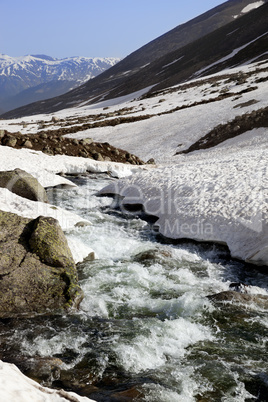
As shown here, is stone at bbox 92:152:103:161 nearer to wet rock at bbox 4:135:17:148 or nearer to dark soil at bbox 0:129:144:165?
dark soil at bbox 0:129:144:165

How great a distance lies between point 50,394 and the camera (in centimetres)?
488

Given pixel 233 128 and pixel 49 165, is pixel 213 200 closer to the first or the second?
pixel 49 165

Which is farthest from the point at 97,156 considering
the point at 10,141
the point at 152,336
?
the point at 152,336

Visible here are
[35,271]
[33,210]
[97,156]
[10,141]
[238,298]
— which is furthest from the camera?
[97,156]

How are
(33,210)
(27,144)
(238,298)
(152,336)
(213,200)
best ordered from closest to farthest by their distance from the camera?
1. (152,336)
2. (238,298)
3. (33,210)
4. (213,200)
5. (27,144)

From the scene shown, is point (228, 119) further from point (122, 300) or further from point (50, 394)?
point (50, 394)

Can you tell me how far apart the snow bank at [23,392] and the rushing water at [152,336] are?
1.00 m

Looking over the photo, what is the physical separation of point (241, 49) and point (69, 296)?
127 m

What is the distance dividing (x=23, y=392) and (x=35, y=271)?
4.49 meters

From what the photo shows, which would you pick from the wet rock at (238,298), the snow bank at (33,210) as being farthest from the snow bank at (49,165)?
the wet rock at (238,298)

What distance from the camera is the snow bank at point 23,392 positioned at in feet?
14.9

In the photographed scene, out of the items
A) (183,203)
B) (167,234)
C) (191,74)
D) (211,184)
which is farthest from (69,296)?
(191,74)

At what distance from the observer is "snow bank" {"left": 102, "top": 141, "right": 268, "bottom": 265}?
12852mm

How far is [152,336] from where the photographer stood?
770 cm
